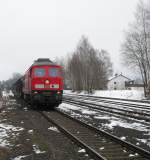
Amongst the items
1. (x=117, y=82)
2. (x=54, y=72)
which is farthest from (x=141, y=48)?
(x=117, y=82)

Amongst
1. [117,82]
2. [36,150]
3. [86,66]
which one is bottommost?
[36,150]

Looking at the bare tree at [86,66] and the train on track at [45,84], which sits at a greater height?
the bare tree at [86,66]

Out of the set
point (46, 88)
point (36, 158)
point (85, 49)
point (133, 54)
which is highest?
point (85, 49)

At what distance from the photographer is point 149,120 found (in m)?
13.7

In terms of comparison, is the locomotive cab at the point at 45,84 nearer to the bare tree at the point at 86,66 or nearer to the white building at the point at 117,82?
the bare tree at the point at 86,66

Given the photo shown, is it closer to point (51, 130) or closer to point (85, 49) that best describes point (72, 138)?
point (51, 130)

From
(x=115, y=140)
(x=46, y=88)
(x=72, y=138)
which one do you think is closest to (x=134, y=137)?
(x=115, y=140)

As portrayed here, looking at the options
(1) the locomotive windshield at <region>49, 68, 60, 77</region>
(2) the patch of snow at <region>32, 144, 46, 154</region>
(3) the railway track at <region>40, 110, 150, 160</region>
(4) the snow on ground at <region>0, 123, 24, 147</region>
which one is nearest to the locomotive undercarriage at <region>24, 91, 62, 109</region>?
(1) the locomotive windshield at <region>49, 68, 60, 77</region>

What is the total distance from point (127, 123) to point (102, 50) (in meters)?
89.6

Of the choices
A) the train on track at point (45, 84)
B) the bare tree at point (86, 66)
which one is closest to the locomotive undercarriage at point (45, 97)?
the train on track at point (45, 84)

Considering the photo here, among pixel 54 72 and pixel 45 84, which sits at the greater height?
pixel 54 72

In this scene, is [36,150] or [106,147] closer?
[36,150]

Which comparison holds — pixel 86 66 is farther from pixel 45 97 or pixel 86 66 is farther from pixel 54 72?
pixel 45 97

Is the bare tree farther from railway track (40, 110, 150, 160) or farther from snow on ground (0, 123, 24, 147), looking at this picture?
railway track (40, 110, 150, 160)
